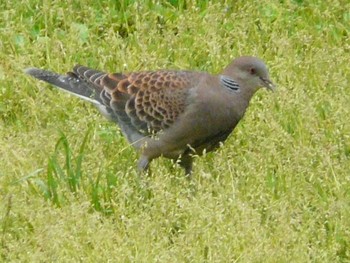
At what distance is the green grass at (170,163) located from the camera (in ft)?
20.7

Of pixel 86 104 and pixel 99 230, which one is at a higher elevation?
pixel 99 230

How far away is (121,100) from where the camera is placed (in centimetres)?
759

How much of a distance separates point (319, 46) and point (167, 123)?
1.99 meters

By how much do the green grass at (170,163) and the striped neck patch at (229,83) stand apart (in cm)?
36

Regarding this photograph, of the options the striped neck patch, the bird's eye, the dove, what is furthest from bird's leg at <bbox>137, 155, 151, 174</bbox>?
the bird's eye

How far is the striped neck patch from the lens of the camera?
7.42 meters

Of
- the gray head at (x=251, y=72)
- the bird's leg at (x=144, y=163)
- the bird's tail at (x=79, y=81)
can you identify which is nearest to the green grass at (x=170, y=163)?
the bird's leg at (x=144, y=163)

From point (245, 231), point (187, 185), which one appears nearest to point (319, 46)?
point (187, 185)

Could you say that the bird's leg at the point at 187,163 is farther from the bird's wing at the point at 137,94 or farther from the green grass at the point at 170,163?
the bird's wing at the point at 137,94

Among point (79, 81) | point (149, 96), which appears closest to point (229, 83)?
point (149, 96)

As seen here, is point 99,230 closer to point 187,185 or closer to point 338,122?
point 187,185

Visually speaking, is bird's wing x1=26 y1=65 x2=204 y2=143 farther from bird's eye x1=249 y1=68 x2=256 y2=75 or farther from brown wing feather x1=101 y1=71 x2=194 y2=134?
bird's eye x1=249 y1=68 x2=256 y2=75

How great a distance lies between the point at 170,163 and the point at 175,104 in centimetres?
44

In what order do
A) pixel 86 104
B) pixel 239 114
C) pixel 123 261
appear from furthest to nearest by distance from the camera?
pixel 86 104, pixel 239 114, pixel 123 261
